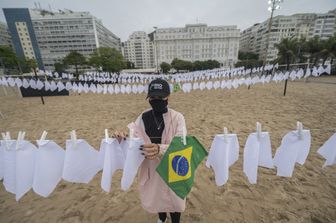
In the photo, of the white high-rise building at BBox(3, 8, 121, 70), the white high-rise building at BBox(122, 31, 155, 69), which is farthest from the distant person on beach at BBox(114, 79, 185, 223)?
the white high-rise building at BBox(122, 31, 155, 69)

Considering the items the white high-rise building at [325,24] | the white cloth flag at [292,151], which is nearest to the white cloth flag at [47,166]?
the white cloth flag at [292,151]

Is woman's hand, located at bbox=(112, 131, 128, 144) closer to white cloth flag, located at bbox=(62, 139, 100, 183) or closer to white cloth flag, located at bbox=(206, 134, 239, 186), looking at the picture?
white cloth flag, located at bbox=(62, 139, 100, 183)

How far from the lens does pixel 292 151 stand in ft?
6.16

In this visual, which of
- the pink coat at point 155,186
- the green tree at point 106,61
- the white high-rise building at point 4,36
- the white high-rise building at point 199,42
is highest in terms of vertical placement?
the white high-rise building at point 4,36

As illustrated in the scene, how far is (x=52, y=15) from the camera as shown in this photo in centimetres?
8081

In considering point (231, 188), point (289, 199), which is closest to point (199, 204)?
point (231, 188)

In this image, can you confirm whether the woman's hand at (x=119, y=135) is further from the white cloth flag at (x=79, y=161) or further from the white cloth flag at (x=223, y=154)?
the white cloth flag at (x=223, y=154)

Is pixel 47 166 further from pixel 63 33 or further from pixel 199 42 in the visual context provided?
pixel 63 33

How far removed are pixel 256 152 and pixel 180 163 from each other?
1.05m

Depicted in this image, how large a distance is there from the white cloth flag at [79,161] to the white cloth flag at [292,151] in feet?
7.51

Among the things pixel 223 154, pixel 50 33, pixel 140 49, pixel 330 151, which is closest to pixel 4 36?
pixel 50 33

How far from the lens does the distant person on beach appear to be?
157cm

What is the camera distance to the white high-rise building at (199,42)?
90562 millimetres

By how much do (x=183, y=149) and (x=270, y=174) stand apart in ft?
9.66
